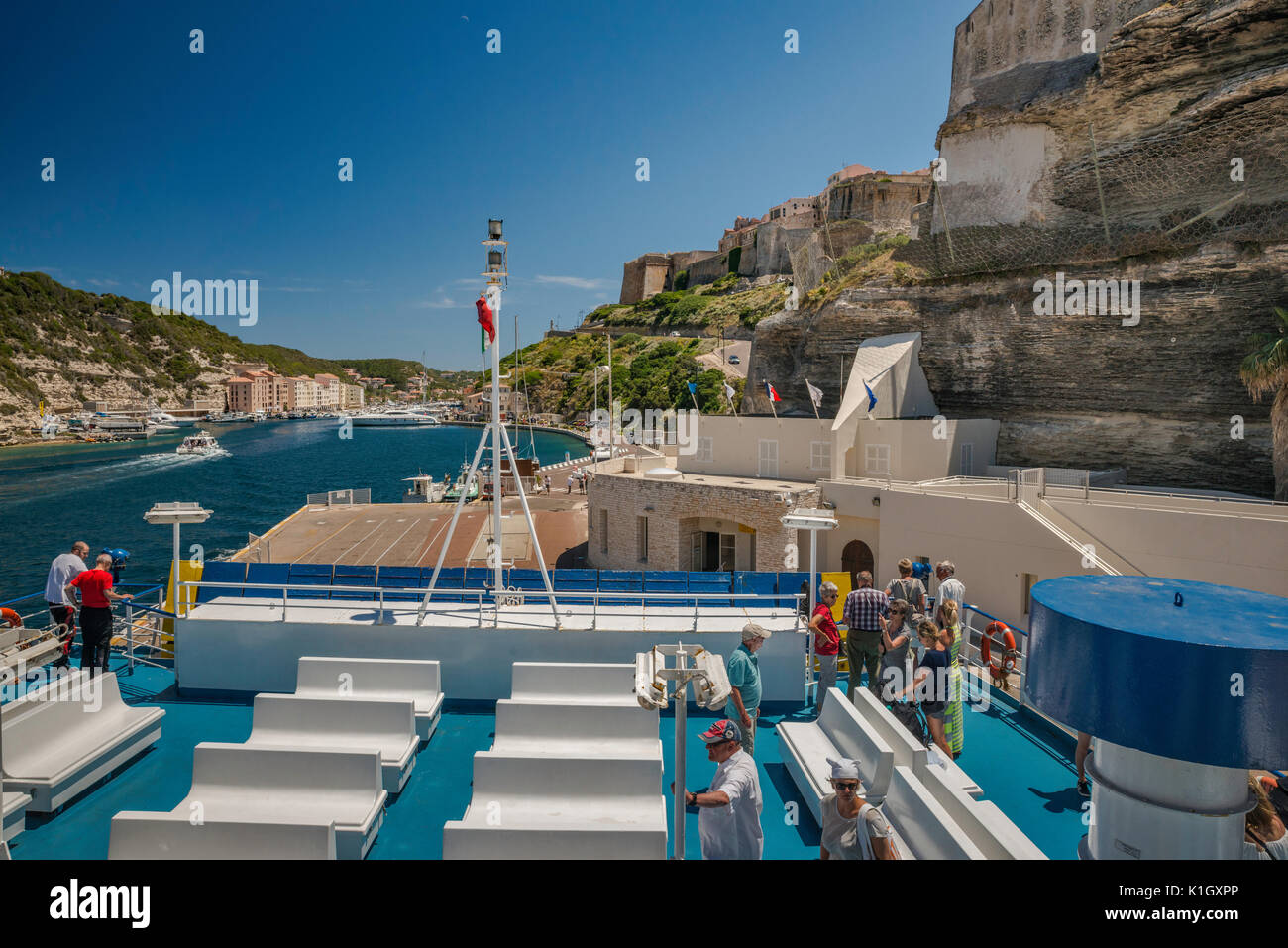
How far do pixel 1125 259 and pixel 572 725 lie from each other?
23.3m

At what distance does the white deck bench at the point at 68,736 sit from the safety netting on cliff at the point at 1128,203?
26316 mm

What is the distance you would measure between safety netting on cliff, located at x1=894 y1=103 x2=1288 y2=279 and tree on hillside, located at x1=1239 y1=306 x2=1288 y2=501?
4.30 meters

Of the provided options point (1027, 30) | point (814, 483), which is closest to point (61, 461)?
point (814, 483)

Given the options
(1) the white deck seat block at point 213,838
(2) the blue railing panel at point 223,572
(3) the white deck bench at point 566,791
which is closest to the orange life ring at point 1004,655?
(3) the white deck bench at point 566,791

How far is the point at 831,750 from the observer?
706cm

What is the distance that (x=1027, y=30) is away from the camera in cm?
3116

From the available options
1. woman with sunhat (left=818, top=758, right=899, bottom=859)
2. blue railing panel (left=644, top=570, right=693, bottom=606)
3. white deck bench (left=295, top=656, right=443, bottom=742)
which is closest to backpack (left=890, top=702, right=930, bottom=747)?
woman with sunhat (left=818, top=758, right=899, bottom=859)

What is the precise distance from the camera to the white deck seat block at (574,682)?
8.15 metres

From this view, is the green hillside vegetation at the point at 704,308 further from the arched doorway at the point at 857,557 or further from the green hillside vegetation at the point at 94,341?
the green hillside vegetation at the point at 94,341

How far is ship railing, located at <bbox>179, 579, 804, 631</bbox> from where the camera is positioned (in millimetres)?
9601

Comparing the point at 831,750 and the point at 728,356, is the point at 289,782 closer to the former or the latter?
the point at 831,750

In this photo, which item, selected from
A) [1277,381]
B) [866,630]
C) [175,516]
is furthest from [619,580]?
[1277,381]
